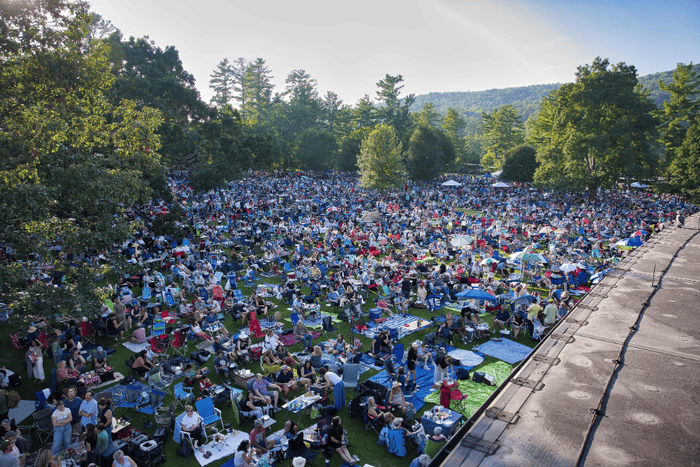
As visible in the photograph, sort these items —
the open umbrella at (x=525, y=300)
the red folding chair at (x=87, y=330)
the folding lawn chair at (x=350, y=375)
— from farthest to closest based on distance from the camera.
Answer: the open umbrella at (x=525, y=300)
the red folding chair at (x=87, y=330)
the folding lawn chair at (x=350, y=375)

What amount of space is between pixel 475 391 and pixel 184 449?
21.9ft

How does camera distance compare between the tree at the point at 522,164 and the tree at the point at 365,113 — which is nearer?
the tree at the point at 522,164

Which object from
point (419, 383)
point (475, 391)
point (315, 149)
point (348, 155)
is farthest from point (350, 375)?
point (348, 155)

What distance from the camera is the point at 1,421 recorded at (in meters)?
7.83

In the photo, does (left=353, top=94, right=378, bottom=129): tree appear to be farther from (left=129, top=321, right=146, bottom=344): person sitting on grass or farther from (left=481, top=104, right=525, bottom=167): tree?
(left=129, top=321, right=146, bottom=344): person sitting on grass

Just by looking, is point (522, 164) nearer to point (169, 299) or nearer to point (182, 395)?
point (169, 299)

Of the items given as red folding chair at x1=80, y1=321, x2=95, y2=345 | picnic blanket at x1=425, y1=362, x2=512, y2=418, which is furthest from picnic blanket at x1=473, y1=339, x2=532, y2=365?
red folding chair at x1=80, y1=321, x2=95, y2=345

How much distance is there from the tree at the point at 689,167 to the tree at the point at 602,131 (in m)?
2.13

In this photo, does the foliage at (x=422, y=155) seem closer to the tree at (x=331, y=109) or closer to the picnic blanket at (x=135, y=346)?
the tree at (x=331, y=109)

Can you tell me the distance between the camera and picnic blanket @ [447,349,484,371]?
11000 mm

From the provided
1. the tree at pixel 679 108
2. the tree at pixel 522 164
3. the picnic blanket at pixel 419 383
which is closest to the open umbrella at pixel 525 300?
the picnic blanket at pixel 419 383

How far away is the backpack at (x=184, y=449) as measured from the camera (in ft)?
25.1

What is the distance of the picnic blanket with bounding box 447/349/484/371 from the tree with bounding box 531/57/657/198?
36003mm

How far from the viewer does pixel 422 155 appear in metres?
54.6
